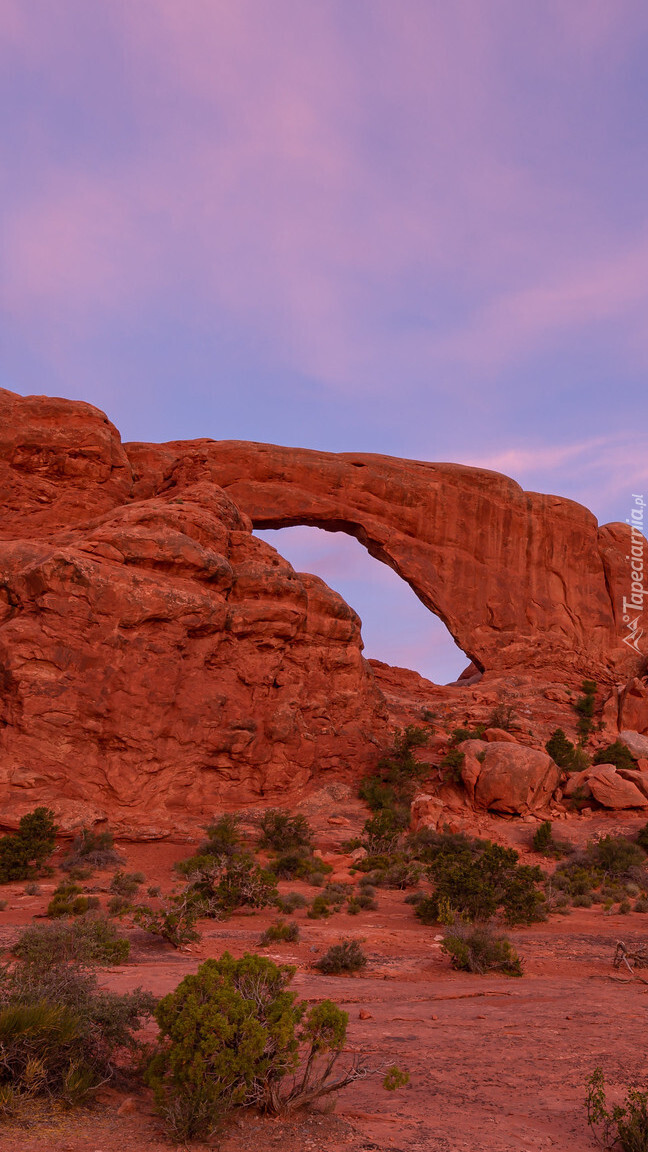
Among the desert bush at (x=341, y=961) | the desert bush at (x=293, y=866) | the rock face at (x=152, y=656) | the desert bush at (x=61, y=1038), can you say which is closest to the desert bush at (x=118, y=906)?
the desert bush at (x=341, y=961)

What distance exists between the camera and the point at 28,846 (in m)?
15.6

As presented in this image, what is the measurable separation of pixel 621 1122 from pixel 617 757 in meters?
24.5

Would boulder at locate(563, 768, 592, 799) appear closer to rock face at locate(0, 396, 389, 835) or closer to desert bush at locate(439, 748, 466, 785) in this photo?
desert bush at locate(439, 748, 466, 785)

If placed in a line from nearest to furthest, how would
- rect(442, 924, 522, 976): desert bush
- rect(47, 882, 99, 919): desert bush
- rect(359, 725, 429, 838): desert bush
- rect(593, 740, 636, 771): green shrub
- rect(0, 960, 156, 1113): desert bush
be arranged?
rect(0, 960, 156, 1113): desert bush < rect(442, 924, 522, 976): desert bush < rect(47, 882, 99, 919): desert bush < rect(359, 725, 429, 838): desert bush < rect(593, 740, 636, 771): green shrub

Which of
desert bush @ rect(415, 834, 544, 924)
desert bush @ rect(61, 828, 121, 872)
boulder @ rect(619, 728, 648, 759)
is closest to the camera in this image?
desert bush @ rect(415, 834, 544, 924)

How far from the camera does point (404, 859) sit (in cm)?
1758

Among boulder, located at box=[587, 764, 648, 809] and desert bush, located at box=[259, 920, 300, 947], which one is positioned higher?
boulder, located at box=[587, 764, 648, 809]

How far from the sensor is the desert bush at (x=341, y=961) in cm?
961

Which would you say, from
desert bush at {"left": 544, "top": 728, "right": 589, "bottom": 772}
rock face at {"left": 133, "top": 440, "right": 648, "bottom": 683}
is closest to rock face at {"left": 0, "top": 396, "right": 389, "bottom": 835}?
desert bush at {"left": 544, "top": 728, "right": 589, "bottom": 772}

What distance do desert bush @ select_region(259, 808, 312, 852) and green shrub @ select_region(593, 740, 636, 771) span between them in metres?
13.4

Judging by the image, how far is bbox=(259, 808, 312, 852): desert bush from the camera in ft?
59.7

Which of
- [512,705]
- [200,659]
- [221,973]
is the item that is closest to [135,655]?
[200,659]

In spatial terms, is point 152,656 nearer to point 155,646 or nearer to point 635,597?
point 155,646

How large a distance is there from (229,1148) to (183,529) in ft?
63.4
